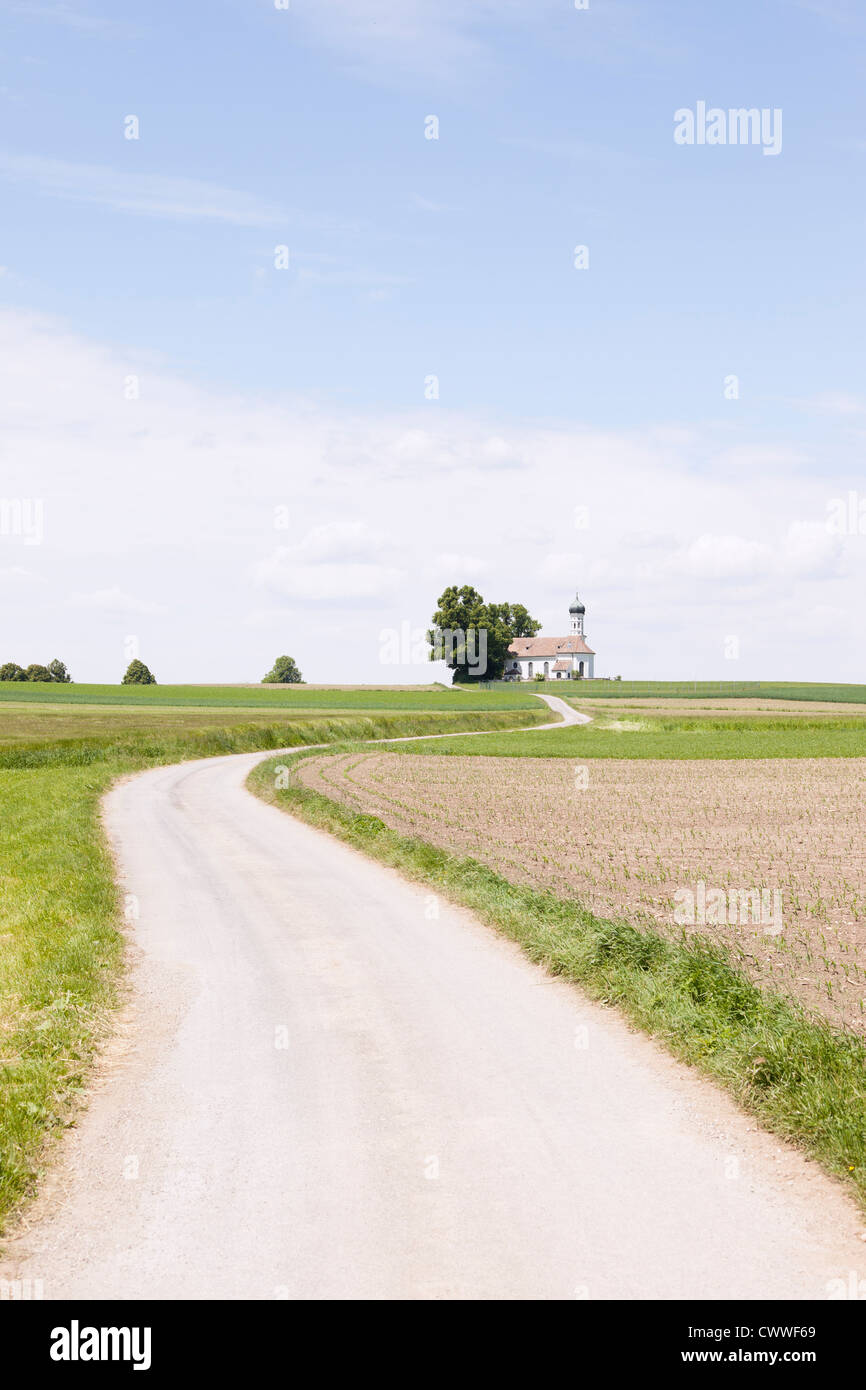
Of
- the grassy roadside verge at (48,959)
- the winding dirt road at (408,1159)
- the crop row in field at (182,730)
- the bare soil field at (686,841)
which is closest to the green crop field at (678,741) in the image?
the crop row in field at (182,730)

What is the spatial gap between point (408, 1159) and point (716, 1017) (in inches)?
153

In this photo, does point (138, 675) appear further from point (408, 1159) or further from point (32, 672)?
point (408, 1159)

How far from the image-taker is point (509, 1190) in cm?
702

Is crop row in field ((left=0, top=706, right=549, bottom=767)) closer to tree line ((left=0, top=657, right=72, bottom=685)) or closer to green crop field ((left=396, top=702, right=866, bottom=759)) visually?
green crop field ((left=396, top=702, right=866, bottom=759))

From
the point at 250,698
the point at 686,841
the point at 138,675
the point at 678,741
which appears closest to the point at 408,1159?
the point at 686,841

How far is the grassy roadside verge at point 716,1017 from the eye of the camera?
7.92m

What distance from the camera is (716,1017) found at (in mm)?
10195

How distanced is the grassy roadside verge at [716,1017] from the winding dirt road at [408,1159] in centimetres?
24

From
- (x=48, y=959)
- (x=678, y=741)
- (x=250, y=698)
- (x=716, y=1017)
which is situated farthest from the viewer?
(x=250, y=698)

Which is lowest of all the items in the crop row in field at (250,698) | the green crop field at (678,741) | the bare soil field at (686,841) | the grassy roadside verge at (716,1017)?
the green crop field at (678,741)

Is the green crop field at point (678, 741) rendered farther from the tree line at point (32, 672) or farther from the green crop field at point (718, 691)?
the tree line at point (32, 672)

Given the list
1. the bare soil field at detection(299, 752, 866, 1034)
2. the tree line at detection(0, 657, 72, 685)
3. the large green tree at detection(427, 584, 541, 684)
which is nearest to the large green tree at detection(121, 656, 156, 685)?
the tree line at detection(0, 657, 72, 685)

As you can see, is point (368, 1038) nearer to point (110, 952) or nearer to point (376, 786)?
point (110, 952)
